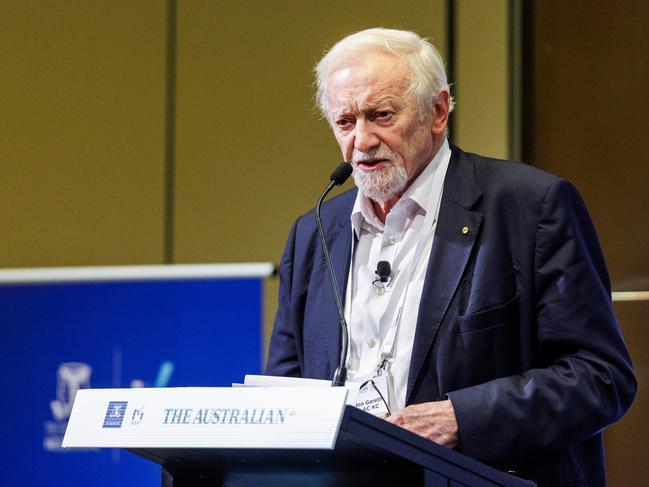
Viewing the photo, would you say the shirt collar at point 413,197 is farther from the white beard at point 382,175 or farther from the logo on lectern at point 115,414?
the logo on lectern at point 115,414

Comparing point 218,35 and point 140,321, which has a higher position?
point 218,35

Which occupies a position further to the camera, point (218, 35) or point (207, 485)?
point (218, 35)

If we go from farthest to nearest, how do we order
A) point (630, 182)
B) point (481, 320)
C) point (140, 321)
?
point (140, 321) → point (630, 182) → point (481, 320)

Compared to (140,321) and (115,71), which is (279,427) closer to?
(140,321)

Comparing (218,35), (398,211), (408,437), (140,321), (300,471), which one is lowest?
(140,321)

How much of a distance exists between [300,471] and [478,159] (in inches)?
37.9

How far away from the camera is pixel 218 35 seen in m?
4.25

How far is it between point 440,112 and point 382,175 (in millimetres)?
234

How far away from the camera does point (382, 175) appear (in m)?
2.38

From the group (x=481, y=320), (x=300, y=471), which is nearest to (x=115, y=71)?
(x=481, y=320)

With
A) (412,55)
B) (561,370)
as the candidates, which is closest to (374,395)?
(561,370)

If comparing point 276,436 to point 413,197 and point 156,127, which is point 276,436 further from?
point 156,127

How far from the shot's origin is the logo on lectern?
168cm

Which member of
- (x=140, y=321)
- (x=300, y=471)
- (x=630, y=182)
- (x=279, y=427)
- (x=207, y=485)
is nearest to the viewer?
(x=279, y=427)
